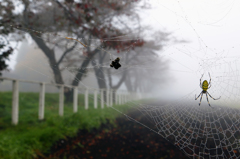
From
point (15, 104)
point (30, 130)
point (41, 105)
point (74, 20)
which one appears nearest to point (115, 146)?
point (30, 130)

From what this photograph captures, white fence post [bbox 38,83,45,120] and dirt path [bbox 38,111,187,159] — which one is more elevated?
white fence post [bbox 38,83,45,120]

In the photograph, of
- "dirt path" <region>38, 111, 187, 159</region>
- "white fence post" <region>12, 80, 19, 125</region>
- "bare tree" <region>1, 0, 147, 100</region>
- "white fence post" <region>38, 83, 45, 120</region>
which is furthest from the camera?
"white fence post" <region>38, 83, 45, 120</region>

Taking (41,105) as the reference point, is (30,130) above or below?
below

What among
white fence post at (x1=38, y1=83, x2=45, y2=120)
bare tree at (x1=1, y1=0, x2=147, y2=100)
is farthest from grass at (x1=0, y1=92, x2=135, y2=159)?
bare tree at (x1=1, y1=0, x2=147, y2=100)

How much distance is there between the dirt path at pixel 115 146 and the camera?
3.95 m

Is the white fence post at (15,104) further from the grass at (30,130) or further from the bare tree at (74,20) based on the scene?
the bare tree at (74,20)

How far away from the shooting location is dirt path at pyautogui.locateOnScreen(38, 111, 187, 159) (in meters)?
3.95

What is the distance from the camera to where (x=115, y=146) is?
455cm

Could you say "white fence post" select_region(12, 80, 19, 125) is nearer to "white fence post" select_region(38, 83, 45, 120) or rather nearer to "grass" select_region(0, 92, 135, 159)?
"grass" select_region(0, 92, 135, 159)

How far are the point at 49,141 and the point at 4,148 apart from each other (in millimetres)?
1072

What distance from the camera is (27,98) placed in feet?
28.9

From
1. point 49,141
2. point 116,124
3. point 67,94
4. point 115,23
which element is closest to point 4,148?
point 49,141

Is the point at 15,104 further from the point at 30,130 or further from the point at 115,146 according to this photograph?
the point at 115,146

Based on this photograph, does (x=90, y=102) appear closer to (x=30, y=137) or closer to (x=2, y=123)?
(x=2, y=123)
